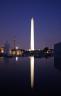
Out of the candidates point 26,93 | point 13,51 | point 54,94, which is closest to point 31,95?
point 26,93

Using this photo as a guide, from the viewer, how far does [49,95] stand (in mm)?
6172

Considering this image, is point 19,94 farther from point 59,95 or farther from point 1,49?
point 1,49

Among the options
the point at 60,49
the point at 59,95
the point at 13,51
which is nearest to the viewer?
the point at 59,95

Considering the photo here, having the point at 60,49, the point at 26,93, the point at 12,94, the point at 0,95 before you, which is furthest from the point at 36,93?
the point at 60,49

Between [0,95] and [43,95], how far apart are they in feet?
4.37

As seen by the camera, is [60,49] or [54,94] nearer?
[54,94]

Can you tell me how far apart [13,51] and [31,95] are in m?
99.0

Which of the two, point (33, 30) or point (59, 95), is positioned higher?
point (33, 30)

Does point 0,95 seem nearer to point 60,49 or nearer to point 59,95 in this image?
point 59,95

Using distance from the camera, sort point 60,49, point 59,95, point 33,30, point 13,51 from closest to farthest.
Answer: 1. point 59,95
2. point 60,49
3. point 33,30
4. point 13,51

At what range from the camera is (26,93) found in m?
6.40

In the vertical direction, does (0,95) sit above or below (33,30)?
below

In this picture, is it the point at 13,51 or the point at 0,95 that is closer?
the point at 0,95

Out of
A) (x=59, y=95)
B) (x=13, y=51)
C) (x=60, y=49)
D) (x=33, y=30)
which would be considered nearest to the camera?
(x=59, y=95)
